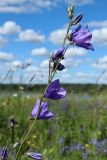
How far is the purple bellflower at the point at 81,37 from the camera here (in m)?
2.26

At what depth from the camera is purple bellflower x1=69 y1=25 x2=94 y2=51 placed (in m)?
2.26

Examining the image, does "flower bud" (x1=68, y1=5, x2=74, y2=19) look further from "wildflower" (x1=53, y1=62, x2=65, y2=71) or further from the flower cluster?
"wildflower" (x1=53, y1=62, x2=65, y2=71)

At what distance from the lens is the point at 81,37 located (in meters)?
2.26

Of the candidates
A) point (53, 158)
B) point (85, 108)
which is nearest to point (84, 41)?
point (53, 158)

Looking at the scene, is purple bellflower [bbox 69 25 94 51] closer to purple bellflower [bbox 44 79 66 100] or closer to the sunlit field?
purple bellflower [bbox 44 79 66 100]

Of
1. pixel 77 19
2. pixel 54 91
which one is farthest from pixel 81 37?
pixel 54 91

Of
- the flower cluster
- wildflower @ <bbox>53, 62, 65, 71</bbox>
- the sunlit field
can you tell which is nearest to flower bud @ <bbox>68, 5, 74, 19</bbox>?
the flower cluster

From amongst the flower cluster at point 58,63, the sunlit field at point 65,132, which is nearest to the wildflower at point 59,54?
the flower cluster at point 58,63

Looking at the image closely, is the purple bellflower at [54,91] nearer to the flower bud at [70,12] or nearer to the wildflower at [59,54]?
the wildflower at [59,54]

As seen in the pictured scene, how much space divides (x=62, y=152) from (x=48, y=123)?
202 cm

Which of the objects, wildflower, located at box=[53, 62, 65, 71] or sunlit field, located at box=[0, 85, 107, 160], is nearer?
wildflower, located at box=[53, 62, 65, 71]

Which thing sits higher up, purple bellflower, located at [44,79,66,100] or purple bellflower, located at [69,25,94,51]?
purple bellflower, located at [69,25,94,51]

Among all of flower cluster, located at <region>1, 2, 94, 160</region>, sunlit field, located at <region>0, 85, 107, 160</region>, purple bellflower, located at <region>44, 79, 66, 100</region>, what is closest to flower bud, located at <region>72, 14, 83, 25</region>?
flower cluster, located at <region>1, 2, 94, 160</region>

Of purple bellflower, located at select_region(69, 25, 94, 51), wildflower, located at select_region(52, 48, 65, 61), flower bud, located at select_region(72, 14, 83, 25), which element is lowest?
wildflower, located at select_region(52, 48, 65, 61)
